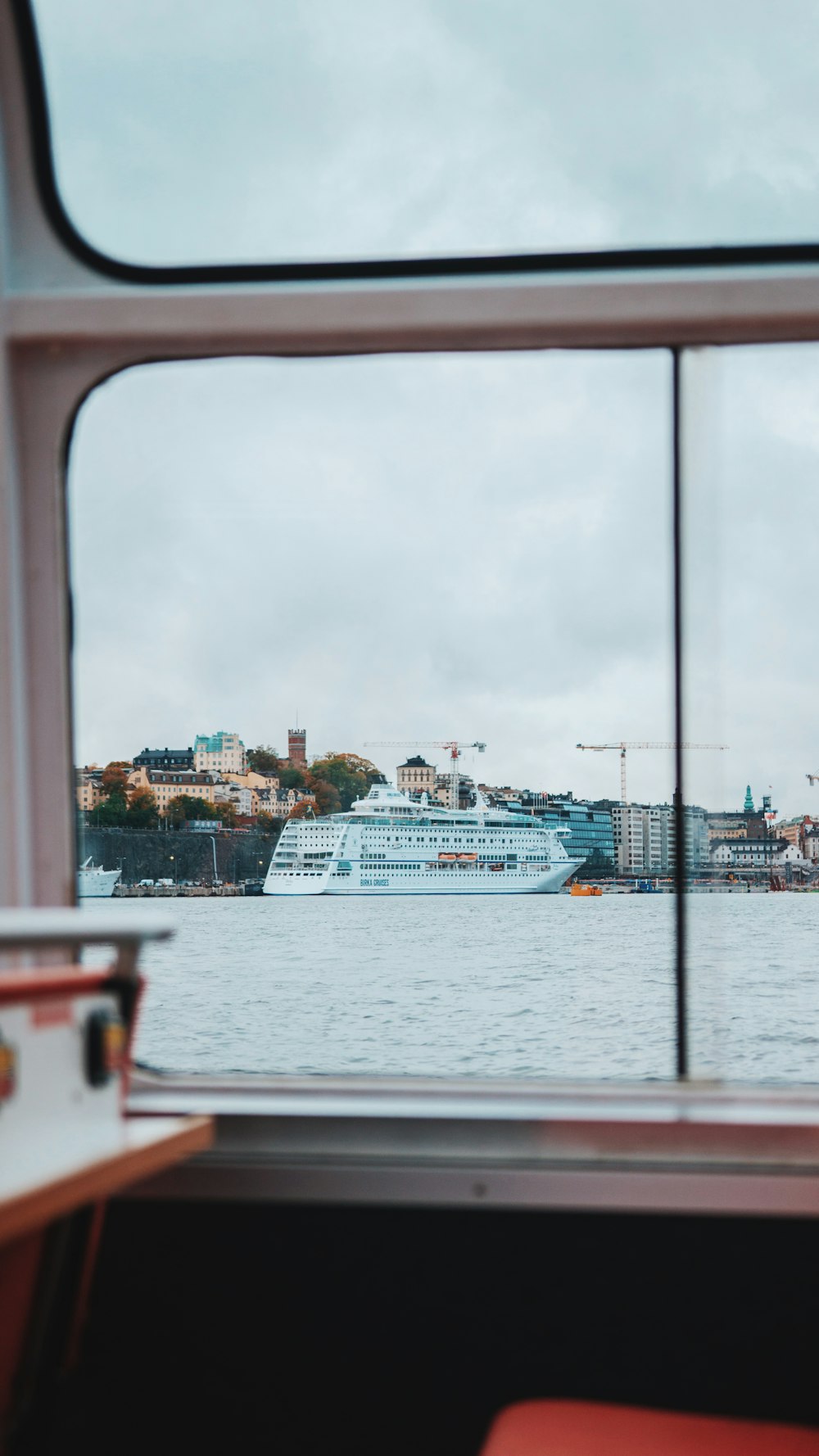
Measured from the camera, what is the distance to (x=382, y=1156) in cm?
149

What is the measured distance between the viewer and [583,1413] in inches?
41.6

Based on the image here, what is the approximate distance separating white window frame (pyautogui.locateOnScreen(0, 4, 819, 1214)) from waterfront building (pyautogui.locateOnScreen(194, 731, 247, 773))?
1.08 m

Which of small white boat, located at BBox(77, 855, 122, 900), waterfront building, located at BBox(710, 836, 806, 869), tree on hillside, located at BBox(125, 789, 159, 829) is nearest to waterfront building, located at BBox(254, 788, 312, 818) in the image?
tree on hillside, located at BBox(125, 789, 159, 829)

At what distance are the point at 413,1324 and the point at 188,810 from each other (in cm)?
155

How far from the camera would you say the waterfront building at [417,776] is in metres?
4.17

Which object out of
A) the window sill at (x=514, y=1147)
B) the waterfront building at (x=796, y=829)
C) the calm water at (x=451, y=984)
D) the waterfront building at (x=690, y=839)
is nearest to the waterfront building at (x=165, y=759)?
the window sill at (x=514, y=1147)

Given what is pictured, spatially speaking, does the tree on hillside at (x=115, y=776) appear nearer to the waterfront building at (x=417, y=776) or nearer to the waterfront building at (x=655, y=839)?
the waterfront building at (x=655, y=839)

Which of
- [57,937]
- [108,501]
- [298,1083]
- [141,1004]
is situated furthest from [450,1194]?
[108,501]

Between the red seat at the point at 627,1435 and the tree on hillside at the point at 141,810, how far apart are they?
4.90 ft

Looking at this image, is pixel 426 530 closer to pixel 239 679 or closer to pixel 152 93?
pixel 239 679

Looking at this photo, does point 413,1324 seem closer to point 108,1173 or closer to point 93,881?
point 108,1173

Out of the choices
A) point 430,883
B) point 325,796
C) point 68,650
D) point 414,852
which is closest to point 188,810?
point 325,796

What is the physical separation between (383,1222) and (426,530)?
24810 mm

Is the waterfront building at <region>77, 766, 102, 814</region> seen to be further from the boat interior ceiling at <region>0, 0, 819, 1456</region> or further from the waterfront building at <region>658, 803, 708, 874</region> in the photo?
the waterfront building at <region>658, 803, 708, 874</region>
